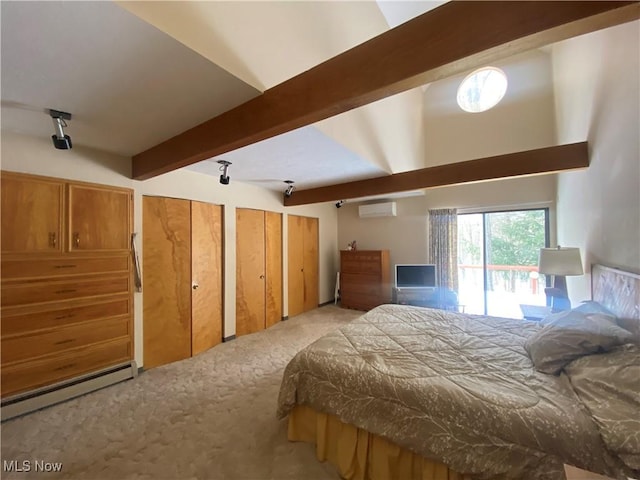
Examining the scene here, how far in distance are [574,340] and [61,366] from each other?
12.7ft

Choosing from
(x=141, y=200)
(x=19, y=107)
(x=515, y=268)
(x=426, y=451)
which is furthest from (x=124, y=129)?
(x=515, y=268)

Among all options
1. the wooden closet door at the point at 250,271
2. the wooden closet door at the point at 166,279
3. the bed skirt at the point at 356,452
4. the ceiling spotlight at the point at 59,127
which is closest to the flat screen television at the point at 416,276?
the wooden closet door at the point at 250,271

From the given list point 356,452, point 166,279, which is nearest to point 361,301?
point 166,279

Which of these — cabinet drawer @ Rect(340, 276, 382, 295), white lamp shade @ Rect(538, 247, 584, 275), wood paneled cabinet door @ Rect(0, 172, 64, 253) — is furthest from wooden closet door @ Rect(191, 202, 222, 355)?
white lamp shade @ Rect(538, 247, 584, 275)

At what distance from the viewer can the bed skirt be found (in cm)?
136

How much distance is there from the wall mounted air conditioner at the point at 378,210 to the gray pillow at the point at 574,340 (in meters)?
3.68

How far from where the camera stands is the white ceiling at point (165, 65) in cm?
108

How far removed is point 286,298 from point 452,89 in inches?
199

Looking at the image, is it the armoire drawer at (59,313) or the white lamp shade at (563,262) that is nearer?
the armoire drawer at (59,313)

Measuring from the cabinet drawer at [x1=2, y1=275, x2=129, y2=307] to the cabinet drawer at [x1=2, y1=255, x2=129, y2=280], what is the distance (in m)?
0.07

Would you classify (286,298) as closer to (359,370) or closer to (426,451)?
(359,370)

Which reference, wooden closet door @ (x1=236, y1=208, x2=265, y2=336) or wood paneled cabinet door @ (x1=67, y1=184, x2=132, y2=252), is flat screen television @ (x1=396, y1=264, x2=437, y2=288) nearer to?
wooden closet door @ (x1=236, y1=208, x2=265, y2=336)

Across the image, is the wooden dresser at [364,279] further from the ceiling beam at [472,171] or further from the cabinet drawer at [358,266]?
the ceiling beam at [472,171]

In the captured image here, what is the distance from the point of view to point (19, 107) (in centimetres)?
165
